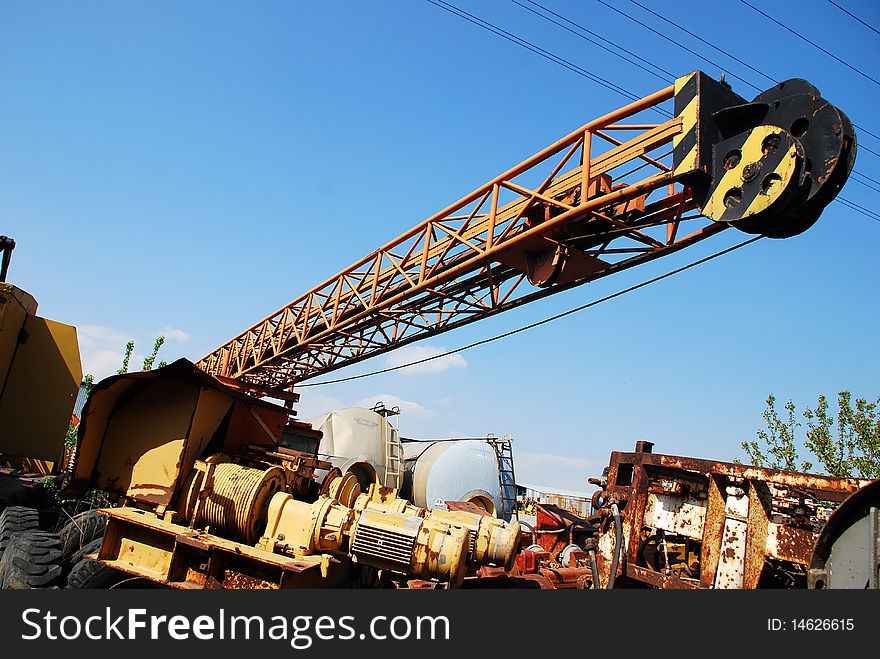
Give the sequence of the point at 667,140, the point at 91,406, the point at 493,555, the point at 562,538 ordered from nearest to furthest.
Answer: the point at 667,140
the point at 493,555
the point at 91,406
the point at 562,538

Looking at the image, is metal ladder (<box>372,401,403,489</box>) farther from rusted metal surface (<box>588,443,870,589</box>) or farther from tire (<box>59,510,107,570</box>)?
rusted metal surface (<box>588,443,870,589</box>)

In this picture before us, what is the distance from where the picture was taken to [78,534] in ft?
26.7

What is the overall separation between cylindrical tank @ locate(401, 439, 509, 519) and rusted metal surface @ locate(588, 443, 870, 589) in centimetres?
1088

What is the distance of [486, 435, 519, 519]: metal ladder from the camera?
17.1m

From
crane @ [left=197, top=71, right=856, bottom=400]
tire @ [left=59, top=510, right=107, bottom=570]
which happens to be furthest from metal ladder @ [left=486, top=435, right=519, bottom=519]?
tire @ [left=59, top=510, right=107, bottom=570]

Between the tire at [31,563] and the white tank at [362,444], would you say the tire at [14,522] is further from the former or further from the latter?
the white tank at [362,444]

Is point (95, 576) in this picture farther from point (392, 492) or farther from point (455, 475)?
point (455, 475)

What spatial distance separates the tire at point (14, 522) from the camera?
7676 millimetres

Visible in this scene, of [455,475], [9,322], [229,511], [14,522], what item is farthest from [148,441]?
[455,475]
